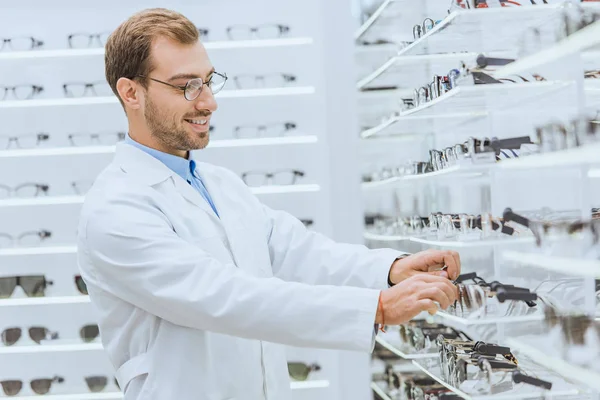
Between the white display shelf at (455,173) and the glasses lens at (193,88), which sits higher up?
the glasses lens at (193,88)

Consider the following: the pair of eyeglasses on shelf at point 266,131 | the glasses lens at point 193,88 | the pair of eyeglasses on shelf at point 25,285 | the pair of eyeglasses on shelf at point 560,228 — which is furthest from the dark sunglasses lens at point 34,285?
the pair of eyeglasses on shelf at point 560,228

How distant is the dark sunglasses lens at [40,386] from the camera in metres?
5.78

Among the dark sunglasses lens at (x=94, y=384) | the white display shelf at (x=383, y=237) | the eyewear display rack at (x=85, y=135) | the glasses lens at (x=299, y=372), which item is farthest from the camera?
the eyewear display rack at (x=85, y=135)

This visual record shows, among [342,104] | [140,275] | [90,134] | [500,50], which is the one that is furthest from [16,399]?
[500,50]

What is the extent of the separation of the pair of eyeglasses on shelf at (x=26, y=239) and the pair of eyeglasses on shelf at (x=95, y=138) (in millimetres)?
648

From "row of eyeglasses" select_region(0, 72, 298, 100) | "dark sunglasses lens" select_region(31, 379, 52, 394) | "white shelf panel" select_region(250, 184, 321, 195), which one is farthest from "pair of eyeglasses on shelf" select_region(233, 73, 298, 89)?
"dark sunglasses lens" select_region(31, 379, 52, 394)

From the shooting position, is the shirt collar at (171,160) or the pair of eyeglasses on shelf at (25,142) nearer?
the shirt collar at (171,160)

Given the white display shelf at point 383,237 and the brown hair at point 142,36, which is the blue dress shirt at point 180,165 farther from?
the white display shelf at point 383,237

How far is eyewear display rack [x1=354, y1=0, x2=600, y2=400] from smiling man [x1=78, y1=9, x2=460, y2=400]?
302 millimetres

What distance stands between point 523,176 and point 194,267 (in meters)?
1.06

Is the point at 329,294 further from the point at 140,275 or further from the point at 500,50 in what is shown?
the point at 500,50

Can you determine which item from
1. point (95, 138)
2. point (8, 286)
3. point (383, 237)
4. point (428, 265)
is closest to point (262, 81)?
point (95, 138)

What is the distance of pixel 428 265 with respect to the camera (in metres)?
2.48

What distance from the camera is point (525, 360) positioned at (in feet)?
8.73
